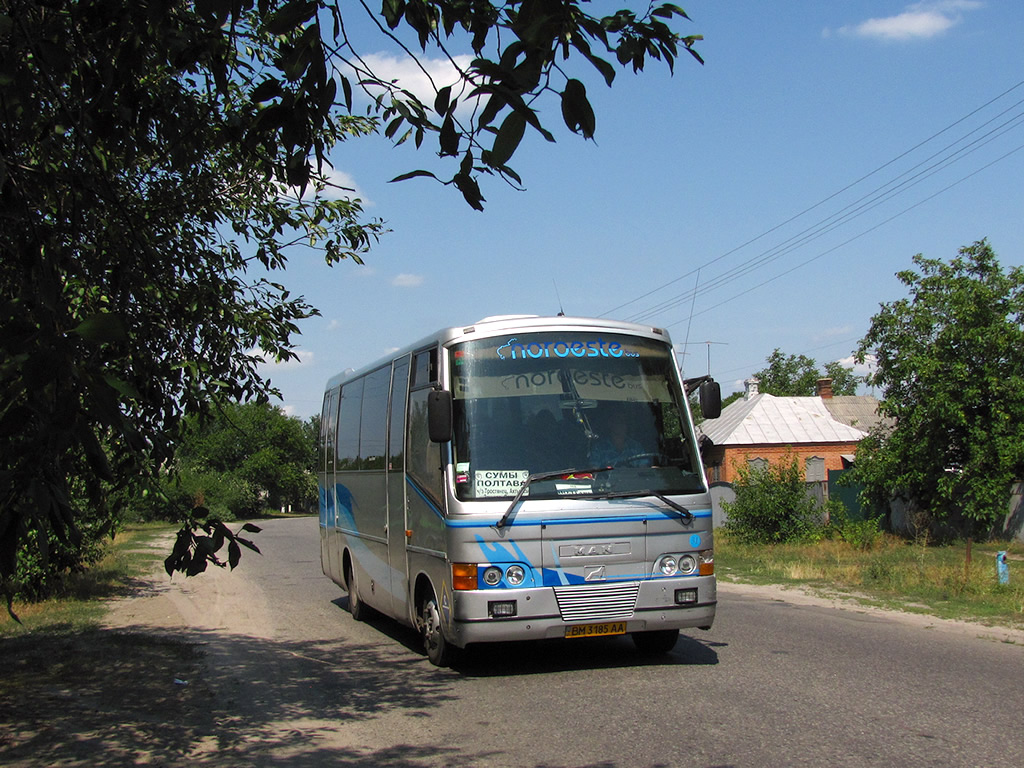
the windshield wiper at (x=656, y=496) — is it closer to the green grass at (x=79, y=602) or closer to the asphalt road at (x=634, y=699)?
the asphalt road at (x=634, y=699)

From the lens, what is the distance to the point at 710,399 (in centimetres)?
902

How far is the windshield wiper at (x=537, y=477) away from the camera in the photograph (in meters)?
8.02

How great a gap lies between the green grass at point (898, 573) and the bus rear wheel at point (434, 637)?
653cm

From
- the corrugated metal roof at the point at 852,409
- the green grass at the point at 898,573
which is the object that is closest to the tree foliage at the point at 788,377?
the corrugated metal roof at the point at 852,409

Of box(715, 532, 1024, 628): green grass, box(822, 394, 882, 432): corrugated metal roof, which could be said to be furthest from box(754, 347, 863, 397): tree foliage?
box(715, 532, 1024, 628): green grass

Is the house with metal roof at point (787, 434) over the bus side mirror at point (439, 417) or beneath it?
over

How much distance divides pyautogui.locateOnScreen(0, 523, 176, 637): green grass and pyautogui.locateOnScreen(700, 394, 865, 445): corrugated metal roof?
35.3 metres

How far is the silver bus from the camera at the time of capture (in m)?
8.02

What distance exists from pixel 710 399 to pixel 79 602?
36.3ft

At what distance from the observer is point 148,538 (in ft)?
128

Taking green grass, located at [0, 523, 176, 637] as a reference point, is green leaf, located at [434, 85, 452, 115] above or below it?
above

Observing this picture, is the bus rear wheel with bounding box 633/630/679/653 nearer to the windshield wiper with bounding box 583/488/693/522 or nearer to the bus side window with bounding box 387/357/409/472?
the windshield wiper with bounding box 583/488/693/522

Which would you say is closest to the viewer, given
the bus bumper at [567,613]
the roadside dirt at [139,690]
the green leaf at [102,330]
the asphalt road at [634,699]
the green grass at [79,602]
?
the green leaf at [102,330]

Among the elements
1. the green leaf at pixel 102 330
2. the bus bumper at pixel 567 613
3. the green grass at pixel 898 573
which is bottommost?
the green grass at pixel 898 573
